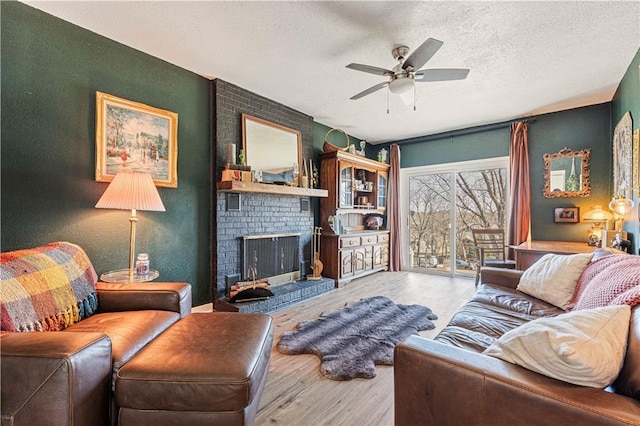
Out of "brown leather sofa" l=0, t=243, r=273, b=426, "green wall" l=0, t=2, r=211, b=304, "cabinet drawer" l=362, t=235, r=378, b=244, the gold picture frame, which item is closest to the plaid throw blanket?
"brown leather sofa" l=0, t=243, r=273, b=426

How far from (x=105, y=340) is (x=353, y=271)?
3667 mm

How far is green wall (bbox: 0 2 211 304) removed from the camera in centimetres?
206

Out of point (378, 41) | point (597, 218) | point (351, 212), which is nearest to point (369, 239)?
point (351, 212)

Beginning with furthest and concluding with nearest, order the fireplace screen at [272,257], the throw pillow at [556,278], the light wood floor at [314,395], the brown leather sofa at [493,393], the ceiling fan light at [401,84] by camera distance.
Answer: the fireplace screen at [272,257] → the ceiling fan light at [401,84] → the throw pillow at [556,278] → the light wood floor at [314,395] → the brown leather sofa at [493,393]

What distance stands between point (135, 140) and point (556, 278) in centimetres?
371

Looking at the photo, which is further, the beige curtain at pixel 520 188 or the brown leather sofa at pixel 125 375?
the beige curtain at pixel 520 188

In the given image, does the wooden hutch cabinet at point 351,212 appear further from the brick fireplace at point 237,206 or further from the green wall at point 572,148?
the green wall at point 572,148

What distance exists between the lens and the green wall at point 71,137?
2.06 meters


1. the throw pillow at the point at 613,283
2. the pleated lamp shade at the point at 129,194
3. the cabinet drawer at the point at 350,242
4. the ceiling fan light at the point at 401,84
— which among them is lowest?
the cabinet drawer at the point at 350,242

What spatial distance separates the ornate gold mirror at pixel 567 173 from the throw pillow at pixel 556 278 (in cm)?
239

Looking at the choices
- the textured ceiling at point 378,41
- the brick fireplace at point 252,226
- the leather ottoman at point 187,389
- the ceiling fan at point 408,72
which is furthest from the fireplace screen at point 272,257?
the ceiling fan at point 408,72

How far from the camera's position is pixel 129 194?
215cm

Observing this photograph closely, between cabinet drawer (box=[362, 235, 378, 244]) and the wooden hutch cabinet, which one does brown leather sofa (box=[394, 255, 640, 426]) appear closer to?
the wooden hutch cabinet

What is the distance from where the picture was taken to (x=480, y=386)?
90cm
